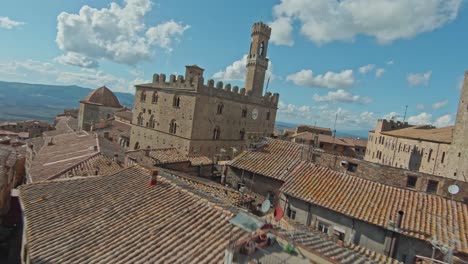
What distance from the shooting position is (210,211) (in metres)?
8.94

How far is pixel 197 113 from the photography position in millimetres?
36938

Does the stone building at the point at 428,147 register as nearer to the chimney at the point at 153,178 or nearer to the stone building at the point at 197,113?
the chimney at the point at 153,178

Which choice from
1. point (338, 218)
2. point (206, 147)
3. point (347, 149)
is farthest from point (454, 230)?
point (347, 149)

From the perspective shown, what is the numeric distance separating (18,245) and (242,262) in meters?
18.1

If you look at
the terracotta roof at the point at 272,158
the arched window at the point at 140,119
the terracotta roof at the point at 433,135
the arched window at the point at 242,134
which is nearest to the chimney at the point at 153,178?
the terracotta roof at the point at 272,158

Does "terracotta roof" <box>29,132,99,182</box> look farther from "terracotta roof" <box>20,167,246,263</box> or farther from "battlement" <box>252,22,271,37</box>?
"battlement" <box>252,22,271,37</box>

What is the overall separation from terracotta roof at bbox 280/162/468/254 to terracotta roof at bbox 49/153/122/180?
12.6 m

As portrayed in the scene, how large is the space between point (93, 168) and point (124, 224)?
13.0 metres

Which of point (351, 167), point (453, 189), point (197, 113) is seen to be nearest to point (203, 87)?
point (197, 113)

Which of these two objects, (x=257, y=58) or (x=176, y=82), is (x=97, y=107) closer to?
(x=176, y=82)

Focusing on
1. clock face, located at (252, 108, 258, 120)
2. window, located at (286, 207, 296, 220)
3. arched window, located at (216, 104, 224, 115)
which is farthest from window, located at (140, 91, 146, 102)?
window, located at (286, 207, 296, 220)

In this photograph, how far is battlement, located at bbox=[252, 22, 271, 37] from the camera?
4919 cm

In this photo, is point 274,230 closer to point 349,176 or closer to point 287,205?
point 287,205

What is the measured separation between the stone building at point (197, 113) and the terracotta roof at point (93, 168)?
1424cm
